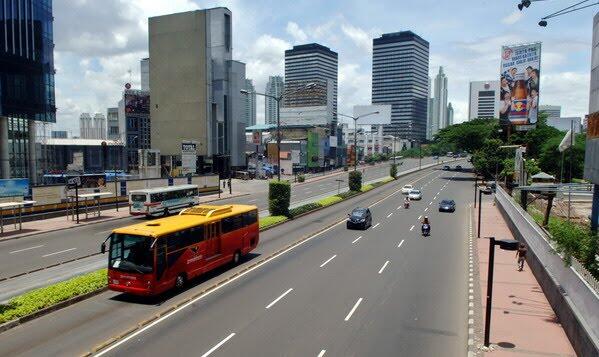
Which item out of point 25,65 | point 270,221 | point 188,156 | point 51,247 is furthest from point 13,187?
point 25,65

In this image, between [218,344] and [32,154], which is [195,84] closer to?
[32,154]

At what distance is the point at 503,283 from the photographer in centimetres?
2338

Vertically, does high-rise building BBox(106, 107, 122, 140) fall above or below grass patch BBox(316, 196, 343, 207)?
above

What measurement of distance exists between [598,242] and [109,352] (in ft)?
62.4

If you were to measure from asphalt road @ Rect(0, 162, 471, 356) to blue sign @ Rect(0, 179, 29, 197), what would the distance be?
2361 centimetres

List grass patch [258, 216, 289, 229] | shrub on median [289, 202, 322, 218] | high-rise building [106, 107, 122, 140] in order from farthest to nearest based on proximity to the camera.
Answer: high-rise building [106, 107, 122, 140], shrub on median [289, 202, 322, 218], grass patch [258, 216, 289, 229]

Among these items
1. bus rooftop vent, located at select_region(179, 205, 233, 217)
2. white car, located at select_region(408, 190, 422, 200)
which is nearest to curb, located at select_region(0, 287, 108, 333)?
bus rooftop vent, located at select_region(179, 205, 233, 217)

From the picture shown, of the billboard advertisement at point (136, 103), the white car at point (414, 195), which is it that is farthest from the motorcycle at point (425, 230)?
the billboard advertisement at point (136, 103)

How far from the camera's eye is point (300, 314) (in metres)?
18.3

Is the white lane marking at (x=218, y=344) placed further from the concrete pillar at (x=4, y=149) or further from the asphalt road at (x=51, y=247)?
the concrete pillar at (x=4, y=149)

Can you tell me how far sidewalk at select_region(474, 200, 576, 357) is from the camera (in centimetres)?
1534

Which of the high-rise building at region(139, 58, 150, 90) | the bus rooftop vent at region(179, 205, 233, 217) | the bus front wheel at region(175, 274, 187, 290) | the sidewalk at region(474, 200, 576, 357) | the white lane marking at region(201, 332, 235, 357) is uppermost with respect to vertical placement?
the high-rise building at region(139, 58, 150, 90)

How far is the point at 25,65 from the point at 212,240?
67.8 meters

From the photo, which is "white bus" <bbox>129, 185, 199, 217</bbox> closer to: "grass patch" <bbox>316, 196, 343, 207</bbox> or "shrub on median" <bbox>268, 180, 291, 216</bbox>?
"shrub on median" <bbox>268, 180, 291, 216</bbox>
